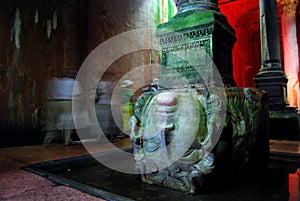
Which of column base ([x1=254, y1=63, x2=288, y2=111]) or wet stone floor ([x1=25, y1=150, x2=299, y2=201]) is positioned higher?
column base ([x1=254, y1=63, x2=288, y2=111])

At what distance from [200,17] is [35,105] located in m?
3.14

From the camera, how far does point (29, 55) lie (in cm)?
381

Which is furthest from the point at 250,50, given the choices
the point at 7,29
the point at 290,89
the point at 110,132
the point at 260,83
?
the point at 7,29

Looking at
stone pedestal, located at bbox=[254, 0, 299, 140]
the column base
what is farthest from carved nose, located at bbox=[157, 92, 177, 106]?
the column base

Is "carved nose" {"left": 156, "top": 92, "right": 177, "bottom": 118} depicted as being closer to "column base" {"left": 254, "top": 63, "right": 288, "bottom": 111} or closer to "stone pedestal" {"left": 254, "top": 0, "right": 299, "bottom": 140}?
"stone pedestal" {"left": 254, "top": 0, "right": 299, "bottom": 140}

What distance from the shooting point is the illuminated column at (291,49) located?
737cm

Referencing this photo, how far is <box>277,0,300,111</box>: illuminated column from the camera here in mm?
7371

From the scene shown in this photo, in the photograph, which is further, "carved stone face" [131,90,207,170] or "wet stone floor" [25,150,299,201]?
"carved stone face" [131,90,207,170]

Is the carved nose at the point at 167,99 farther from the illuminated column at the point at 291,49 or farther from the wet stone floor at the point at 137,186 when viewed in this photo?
the illuminated column at the point at 291,49

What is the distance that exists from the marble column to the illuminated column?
3.19 m

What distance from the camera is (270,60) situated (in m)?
4.77

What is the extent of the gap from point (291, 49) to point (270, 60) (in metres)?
3.45

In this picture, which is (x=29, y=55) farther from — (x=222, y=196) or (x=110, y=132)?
(x=222, y=196)

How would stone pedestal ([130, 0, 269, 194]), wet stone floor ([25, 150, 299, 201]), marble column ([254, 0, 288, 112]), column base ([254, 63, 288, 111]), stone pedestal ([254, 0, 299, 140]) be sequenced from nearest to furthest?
1. wet stone floor ([25, 150, 299, 201])
2. stone pedestal ([130, 0, 269, 194])
3. stone pedestal ([254, 0, 299, 140])
4. column base ([254, 63, 288, 111])
5. marble column ([254, 0, 288, 112])
